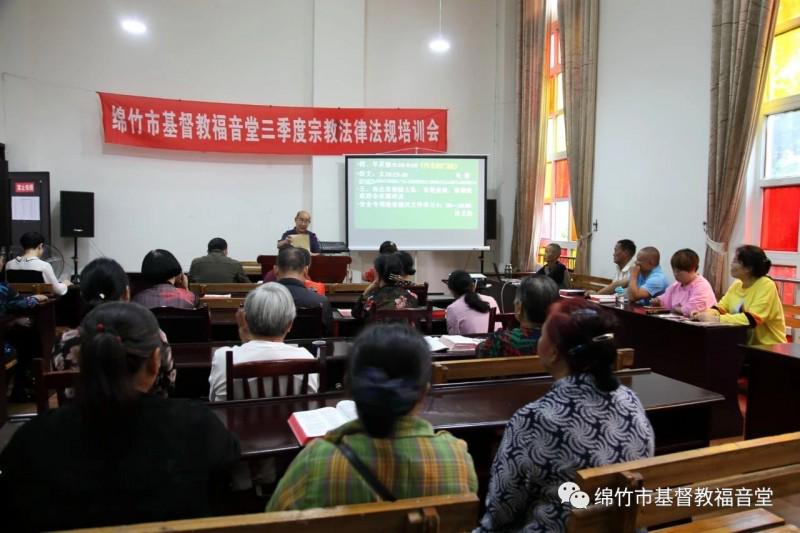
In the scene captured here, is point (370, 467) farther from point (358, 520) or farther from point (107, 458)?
point (107, 458)

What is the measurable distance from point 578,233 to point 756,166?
2157 millimetres

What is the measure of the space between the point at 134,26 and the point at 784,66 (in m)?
6.99

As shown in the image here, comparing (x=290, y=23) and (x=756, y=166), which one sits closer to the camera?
(x=756, y=166)

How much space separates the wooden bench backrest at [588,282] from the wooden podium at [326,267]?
2.55m

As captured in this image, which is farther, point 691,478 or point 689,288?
point 689,288

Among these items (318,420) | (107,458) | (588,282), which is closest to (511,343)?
(318,420)

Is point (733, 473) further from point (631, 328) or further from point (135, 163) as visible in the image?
point (135, 163)

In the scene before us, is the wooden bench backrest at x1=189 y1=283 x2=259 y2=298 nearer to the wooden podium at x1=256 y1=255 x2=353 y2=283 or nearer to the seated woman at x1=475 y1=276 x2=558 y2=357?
the wooden podium at x1=256 y1=255 x2=353 y2=283

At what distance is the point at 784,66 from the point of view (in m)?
4.26

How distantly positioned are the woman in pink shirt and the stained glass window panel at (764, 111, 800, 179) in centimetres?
112

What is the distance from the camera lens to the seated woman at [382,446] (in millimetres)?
989

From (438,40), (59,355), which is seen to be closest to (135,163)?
(438,40)

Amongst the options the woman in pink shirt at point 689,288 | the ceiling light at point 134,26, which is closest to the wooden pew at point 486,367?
the woman in pink shirt at point 689,288

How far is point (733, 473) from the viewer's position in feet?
4.26
